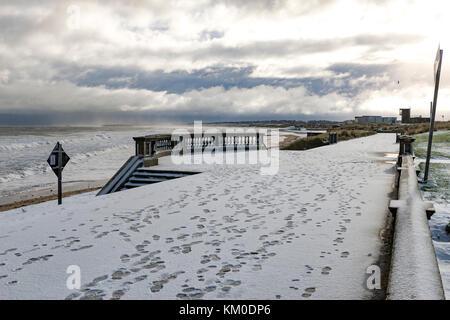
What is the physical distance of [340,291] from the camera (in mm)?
3338

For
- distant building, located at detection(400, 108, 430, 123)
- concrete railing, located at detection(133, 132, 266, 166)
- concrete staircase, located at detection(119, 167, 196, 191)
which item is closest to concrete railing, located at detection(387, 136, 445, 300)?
concrete staircase, located at detection(119, 167, 196, 191)

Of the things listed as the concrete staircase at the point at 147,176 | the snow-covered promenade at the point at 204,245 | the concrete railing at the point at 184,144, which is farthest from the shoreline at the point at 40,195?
the snow-covered promenade at the point at 204,245

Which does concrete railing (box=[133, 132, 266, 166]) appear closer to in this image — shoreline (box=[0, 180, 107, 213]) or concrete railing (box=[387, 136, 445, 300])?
shoreline (box=[0, 180, 107, 213])

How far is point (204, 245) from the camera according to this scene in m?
4.73

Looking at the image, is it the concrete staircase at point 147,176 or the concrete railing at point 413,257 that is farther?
the concrete staircase at point 147,176

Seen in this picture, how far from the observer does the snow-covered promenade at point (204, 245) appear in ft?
11.5

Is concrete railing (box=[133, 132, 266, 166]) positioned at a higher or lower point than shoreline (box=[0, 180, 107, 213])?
higher

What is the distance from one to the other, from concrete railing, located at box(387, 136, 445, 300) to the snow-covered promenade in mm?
432

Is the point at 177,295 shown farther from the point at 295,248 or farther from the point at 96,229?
the point at 96,229

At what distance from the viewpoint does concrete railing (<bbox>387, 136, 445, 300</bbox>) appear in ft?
8.95

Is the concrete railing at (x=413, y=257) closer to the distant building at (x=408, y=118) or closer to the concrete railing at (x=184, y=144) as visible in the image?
the concrete railing at (x=184, y=144)

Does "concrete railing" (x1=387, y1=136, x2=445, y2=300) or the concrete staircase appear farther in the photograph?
the concrete staircase

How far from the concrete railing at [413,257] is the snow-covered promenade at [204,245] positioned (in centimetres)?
43
